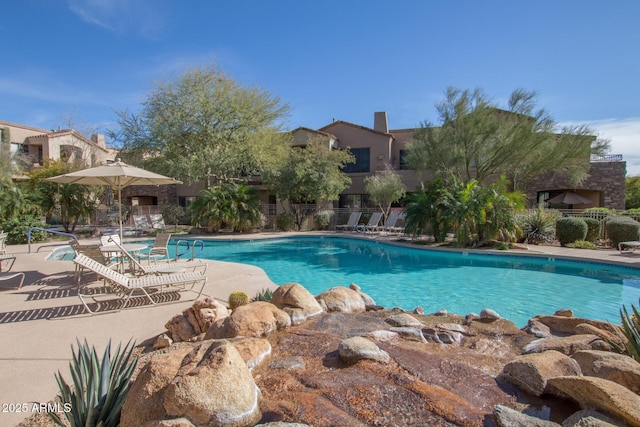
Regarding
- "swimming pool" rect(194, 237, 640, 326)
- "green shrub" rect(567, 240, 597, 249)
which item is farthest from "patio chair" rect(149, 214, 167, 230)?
"green shrub" rect(567, 240, 597, 249)

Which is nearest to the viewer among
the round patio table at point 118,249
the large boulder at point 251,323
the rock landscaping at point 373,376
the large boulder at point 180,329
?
the rock landscaping at point 373,376

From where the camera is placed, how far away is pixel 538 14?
31.6 ft

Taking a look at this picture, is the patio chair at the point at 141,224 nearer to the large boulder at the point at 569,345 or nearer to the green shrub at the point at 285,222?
the green shrub at the point at 285,222

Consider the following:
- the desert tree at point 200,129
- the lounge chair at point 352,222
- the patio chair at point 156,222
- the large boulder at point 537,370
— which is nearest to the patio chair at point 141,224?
the patio chair at point 156,222

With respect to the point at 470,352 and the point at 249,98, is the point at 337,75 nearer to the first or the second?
the point at 249,98

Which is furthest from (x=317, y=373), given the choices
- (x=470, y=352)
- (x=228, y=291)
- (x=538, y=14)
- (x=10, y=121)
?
(x=10, y=121)

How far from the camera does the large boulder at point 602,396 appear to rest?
81.9 inches

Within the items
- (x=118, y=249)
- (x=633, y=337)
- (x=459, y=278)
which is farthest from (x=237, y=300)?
(x=459, y=278)

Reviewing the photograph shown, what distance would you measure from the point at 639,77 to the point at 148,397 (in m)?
18.6

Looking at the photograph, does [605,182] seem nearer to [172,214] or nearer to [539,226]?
[539,226]

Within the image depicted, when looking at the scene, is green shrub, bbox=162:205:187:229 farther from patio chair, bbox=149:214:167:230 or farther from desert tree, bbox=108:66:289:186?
desert tree, bbox=108:66:289:186

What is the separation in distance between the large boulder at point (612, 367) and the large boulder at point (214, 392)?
2779mm

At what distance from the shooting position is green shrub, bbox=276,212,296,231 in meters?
21.1

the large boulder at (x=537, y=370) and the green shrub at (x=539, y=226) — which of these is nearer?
the large boulder at (x=537, y=370)
